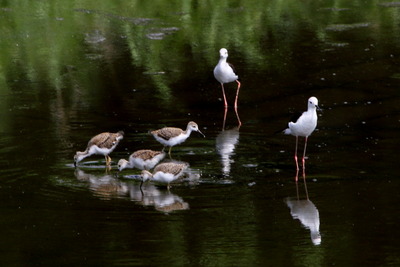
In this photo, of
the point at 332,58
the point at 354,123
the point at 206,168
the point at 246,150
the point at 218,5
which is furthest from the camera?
the point at 218,5

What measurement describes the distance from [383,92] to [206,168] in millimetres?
5943

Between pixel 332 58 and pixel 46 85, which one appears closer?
pixel 46 85

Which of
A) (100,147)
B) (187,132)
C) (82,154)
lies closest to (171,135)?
(187,132)

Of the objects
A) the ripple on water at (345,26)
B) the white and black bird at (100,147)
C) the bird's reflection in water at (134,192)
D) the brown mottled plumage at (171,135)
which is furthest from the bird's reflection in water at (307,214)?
the ripple on water at (345,26)

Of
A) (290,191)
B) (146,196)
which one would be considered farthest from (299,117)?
(146,196)

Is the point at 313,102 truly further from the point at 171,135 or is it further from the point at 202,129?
the point at 202,129

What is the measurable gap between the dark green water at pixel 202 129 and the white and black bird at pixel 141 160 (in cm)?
20

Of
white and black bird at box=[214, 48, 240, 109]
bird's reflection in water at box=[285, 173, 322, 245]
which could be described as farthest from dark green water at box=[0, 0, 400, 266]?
white and black bird at box=[214, 48, 240, 109]

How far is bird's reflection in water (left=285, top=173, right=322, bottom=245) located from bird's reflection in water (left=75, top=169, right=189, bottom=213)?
131 centimetres

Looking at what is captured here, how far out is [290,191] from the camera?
480 inches

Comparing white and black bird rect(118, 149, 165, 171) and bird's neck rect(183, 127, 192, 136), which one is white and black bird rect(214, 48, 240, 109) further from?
white and black bird rect(118, 149, 165, 171)

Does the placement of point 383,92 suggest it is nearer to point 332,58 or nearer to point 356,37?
point 332,58

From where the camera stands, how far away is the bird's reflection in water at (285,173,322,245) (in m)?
10.4

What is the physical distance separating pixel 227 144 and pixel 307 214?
3924mm
